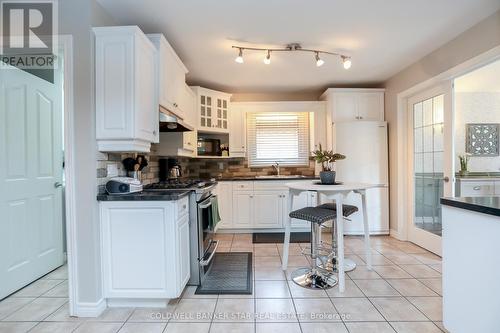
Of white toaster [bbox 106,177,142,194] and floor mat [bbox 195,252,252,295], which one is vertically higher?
white toaster [bbox 106,177,142,194]

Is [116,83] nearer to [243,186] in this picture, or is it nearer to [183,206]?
[183,206]

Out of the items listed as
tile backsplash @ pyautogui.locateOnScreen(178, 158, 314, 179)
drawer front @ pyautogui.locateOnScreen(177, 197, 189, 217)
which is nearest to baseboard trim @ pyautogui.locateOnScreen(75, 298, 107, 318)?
drawer front @ pyautogui.locateOnScreen(177, 197, 189, 217)

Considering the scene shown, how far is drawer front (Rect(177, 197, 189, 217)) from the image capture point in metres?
2.16

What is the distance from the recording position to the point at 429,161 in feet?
11.3

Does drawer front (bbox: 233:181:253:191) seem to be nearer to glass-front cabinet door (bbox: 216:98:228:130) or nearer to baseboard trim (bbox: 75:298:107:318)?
glass-front cabinet door (bbox: 216:98:228:130)

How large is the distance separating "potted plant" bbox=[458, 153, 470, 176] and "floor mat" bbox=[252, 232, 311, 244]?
227cm

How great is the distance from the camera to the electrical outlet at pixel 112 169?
7.43ft

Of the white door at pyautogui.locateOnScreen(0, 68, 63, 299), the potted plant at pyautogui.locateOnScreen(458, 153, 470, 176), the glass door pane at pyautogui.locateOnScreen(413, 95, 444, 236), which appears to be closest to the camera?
the white door at pyautogui.locateOnScreen(0, 68, 63, 299)

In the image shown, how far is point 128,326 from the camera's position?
1913 millimetres

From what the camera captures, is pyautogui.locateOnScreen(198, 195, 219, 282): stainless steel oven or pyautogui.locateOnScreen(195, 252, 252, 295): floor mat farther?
pyautogui.locateOnScreen(198, 195, 219, 282): stainless steel oven

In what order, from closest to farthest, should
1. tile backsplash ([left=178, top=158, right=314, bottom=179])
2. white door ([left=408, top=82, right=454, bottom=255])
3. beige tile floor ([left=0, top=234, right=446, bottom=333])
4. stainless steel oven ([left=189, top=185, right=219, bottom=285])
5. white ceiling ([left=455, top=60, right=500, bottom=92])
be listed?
beige tile floor ([left=0, top=234, right=446, bottom=333]), stainless steel oven ([left=189, top=185, right=219, bottom=285]), white door ([left=408, top=82, right=454, bottom=255]), white ceiling ([left=455, top=60, right=500, bottom=92]), tile backsplash ([left=178, top=158, right=314, bottom=179])

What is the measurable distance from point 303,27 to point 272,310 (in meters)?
2.46

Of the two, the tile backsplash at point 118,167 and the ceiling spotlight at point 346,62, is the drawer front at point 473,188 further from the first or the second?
the tile backsplash at point 118,167

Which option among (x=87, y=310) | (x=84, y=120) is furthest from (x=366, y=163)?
→ (x=87, y=310)
